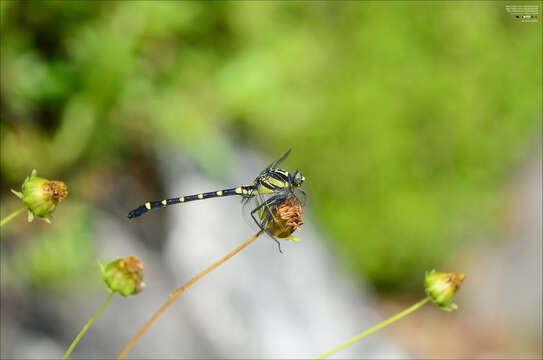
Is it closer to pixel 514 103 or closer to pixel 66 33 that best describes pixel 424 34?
pixel 514 103

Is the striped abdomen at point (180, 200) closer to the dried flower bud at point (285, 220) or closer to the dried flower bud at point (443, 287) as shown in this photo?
the dried flower bud at point (285, 220)

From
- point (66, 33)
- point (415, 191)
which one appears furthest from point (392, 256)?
point (66, 33)

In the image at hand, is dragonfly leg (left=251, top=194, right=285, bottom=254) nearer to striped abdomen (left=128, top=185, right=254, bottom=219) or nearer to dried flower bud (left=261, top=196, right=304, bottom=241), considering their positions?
dried flower bud (left=261, top=196, right=304, bottom=241)

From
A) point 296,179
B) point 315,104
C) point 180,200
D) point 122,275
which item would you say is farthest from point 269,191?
point 315,104

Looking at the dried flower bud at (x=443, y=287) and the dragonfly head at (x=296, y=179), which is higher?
the dragonfly head at (x=296, y=179)

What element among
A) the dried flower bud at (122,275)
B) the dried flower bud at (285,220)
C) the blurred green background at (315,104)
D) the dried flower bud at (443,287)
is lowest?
the dried flower bud at (122,275)

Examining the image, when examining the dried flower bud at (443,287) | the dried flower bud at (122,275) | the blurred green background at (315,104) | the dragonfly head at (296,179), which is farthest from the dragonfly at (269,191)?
the blurred green background at (315,104)

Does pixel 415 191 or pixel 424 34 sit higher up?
pixel 424 34
